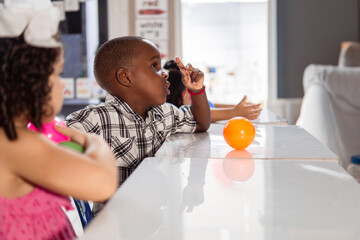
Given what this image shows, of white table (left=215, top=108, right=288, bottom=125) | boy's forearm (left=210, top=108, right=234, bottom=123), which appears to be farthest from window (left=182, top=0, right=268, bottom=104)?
boy's forearm (left=210, top=108, right=234, bottom=123)

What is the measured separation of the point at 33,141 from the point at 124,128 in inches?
28.5

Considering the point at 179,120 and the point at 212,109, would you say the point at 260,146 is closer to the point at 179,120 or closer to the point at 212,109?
the point at 179,120

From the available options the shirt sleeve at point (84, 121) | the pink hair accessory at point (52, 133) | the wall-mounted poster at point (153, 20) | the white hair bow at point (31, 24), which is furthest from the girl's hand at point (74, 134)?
the wall-mounted poster at point (153, 20)

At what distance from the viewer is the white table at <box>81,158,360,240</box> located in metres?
0.58

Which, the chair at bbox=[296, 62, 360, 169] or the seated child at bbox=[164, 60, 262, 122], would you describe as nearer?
the seated child at bbox=[164, 60, 262, 122]

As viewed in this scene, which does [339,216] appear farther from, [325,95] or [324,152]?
[325,95]

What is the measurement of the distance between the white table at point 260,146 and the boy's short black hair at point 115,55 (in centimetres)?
28

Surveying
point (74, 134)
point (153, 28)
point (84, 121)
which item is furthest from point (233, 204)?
point (153, 28)

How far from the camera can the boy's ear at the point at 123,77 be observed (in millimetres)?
1396

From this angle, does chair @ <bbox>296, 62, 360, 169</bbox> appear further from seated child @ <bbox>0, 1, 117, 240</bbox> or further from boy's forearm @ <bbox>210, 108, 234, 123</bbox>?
seated child @ <bbox>0, 1, 117, 240</bbox>

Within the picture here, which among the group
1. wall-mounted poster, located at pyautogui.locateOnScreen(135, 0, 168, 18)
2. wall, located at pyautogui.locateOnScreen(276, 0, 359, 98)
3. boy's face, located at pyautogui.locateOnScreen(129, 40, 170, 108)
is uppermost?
wall-mounted poster, located at pyautogui.locateOnScreen(135, 0, 168, 18)

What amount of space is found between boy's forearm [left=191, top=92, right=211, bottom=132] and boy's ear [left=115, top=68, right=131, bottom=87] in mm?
270

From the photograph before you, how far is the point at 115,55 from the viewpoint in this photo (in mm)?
1401

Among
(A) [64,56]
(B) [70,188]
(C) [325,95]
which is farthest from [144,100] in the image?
(C) [325,95]
